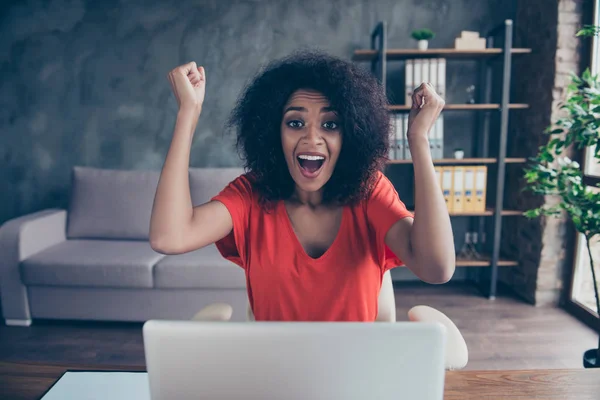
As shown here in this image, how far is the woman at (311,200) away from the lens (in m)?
0.91

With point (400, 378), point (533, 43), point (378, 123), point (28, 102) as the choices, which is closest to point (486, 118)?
point (533, 43)

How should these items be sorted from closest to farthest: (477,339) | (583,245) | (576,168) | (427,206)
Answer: (427,206), (576,168), (477,339), (583,245)


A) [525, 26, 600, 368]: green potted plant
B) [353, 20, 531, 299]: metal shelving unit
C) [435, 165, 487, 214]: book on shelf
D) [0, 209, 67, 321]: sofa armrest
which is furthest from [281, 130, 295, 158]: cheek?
[0, 209, 67, 321]: sofa armrest

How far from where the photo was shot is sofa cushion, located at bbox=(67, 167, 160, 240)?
9.87 feet

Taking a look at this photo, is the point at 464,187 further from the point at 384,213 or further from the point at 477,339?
the point at 384,213

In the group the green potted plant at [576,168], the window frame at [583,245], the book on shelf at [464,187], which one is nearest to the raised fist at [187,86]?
the green potted plant at [576,168]

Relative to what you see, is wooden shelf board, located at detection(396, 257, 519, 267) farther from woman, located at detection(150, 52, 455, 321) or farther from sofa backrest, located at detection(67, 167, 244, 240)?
woman, located at detection(150, 52, 455, 321)

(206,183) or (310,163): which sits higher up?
(310,163)

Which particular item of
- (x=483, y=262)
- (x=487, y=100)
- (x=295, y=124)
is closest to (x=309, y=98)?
(x=295, y=124)

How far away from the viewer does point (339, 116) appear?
41.4 inches

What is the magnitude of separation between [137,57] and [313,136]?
2.82 metres

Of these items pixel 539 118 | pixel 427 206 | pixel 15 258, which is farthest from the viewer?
pixel 539 118

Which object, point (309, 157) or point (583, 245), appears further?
point (583, 245)

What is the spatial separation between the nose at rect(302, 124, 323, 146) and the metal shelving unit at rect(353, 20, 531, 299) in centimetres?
181
